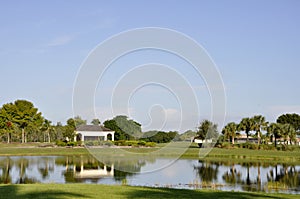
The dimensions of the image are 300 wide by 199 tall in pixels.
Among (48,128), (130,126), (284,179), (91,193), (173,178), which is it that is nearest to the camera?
(91,193)

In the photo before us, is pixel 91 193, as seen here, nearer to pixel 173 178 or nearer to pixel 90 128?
pixel 173 178

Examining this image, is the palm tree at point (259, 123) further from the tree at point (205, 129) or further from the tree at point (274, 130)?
the tree at point (205, 129)

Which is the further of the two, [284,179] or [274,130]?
[274,130]

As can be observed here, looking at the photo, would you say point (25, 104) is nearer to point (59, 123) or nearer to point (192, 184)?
point (59, 123)

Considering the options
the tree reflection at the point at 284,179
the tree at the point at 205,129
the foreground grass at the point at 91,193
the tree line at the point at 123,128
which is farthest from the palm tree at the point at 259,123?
the foreground grass at the point at 91,193

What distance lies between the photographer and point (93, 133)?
91188mm

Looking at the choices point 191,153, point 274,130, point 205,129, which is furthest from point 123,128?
point 274,130

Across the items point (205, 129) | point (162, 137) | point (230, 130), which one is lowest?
point (162, 137)

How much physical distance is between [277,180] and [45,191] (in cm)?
2140

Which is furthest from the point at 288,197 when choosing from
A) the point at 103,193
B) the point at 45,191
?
the point at 45,191

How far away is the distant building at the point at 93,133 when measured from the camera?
89.9 meters

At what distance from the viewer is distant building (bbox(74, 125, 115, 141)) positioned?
89875 mm

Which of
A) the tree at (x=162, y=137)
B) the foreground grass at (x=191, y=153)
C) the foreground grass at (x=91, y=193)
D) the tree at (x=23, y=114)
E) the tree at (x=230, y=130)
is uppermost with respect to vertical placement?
the tree at (x=23, y=114)

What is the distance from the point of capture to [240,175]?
117 ft
